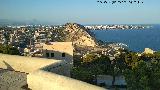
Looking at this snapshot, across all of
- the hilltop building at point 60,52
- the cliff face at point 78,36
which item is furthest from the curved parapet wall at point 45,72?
the cliff face at point 78,36

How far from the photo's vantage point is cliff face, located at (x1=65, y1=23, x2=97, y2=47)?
441 feet

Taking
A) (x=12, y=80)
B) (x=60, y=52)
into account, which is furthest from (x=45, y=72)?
(x=60, y=52)

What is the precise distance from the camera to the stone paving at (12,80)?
1095cm

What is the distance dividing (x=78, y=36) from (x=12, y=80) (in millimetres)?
134335

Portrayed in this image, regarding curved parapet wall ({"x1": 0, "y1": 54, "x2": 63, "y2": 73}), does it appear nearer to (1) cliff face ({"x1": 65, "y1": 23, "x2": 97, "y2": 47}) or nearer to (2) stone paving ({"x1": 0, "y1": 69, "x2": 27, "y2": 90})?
(2) stone paving ({"x1": 0, "y1": 69, "x2": 27, "y2": 90})

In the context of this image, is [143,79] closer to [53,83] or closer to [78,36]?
[53,83]

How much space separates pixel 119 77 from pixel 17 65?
105 ft

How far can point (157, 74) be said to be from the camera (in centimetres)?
2553

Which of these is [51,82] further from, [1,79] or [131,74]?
[131,74]

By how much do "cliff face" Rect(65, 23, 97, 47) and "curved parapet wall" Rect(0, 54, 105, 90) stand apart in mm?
116262

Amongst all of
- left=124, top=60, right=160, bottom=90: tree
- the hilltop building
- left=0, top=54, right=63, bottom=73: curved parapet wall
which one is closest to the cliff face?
the hilltop building

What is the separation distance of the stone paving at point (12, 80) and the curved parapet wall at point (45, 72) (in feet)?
1.42

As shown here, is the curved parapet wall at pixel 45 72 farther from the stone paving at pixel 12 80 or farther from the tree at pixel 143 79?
the tree at pixel 143 79

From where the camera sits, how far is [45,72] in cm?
995
